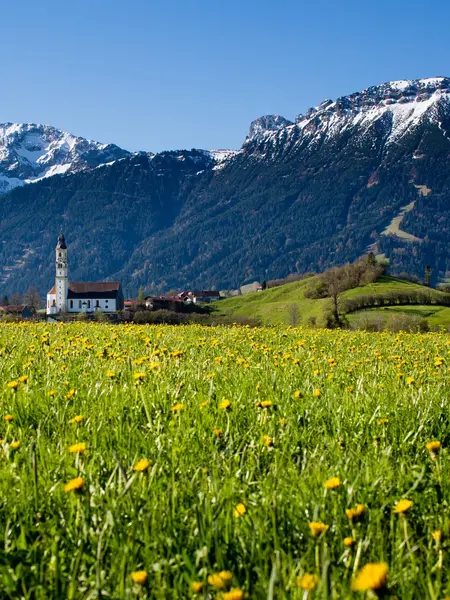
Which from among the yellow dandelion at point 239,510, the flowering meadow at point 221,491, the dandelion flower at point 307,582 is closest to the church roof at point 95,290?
the flowering meadow at point 221,491

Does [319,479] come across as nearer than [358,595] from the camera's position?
No

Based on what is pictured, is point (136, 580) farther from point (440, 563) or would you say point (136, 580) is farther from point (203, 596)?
point (440, 563)

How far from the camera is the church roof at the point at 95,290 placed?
614 ft

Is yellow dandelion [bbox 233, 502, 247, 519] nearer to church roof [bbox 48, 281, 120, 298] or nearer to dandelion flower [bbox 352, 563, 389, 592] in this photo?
dandelion flower [bbox 352, 563, 389, 592]

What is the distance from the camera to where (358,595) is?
2193mm

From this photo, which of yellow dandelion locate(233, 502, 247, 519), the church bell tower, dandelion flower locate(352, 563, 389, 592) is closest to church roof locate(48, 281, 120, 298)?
the church bell tower

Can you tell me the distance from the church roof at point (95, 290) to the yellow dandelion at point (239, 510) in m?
187

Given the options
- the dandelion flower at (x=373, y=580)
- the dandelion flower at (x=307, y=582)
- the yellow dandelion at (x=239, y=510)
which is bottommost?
the yellow dandelion at (x=239, y=510)

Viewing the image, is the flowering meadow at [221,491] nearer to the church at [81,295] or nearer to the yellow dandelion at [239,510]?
the yellow dandelion at [239,510]

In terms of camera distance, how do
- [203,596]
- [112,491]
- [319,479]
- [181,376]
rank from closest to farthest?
[203,596] → [112,491] → [319,479] → [181,376]

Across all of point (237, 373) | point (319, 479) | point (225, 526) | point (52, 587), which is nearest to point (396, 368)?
point (237, 373)

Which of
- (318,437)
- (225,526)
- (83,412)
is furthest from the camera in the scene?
(83,412)

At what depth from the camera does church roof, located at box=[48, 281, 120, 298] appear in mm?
187163

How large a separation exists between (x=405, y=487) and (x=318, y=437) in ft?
3.80
